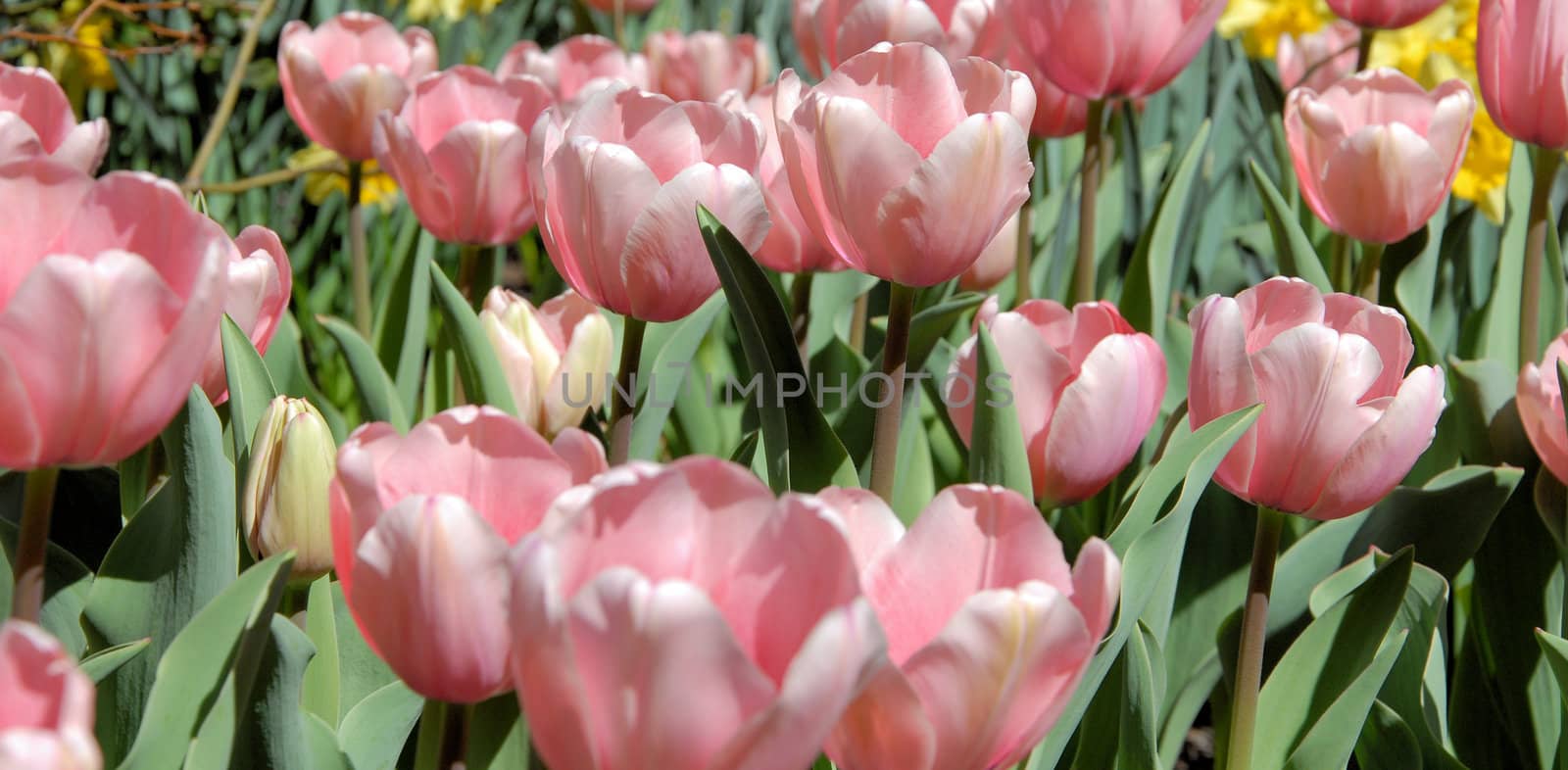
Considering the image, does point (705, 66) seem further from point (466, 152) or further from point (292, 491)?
point (292, 491)

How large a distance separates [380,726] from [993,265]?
2.90 ft

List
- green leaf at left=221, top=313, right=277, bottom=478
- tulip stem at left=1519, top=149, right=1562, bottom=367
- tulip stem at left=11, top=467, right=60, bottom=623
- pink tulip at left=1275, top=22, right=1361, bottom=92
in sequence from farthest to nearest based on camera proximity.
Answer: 1. pink tulip at left=1275, top=22, right=1361, bottom=92
2. tulip stem at left=1519, top=149, right=1562, bottom=367
3. green leaf at left=221, top=313, right=277, bottom=478
4. tulip stem at left=11, top=467, right=60, bottom=623

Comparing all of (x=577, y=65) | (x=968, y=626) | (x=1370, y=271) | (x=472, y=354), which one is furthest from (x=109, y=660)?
(x=577, y=65)

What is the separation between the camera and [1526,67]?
1250 millimetres

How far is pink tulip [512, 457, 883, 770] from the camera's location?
1.43 ft

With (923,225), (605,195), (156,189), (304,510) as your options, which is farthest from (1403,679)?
(156,189)

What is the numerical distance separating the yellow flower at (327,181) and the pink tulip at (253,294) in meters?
0.85

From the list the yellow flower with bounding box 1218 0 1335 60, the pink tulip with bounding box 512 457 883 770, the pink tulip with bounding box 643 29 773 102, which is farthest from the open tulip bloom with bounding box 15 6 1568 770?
the yellow flower with bounding box 1218 0 1335 60

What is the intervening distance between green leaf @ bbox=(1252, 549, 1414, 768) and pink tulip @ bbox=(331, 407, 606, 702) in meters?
→ 0.60

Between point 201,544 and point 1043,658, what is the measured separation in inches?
18.0

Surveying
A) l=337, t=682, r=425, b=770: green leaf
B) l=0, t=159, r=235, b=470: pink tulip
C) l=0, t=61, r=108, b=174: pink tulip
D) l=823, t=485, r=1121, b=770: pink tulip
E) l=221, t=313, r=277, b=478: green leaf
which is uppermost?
l=0, t=159, r=235, b=470: pink tulip

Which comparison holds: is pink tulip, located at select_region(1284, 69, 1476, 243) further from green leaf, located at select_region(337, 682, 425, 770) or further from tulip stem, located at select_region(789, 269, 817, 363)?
green leaf, located at select_region(337, 682, 425, 770)

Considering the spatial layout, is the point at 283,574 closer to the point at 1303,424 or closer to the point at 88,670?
the point at 88,670

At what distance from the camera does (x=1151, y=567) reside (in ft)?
2.75
